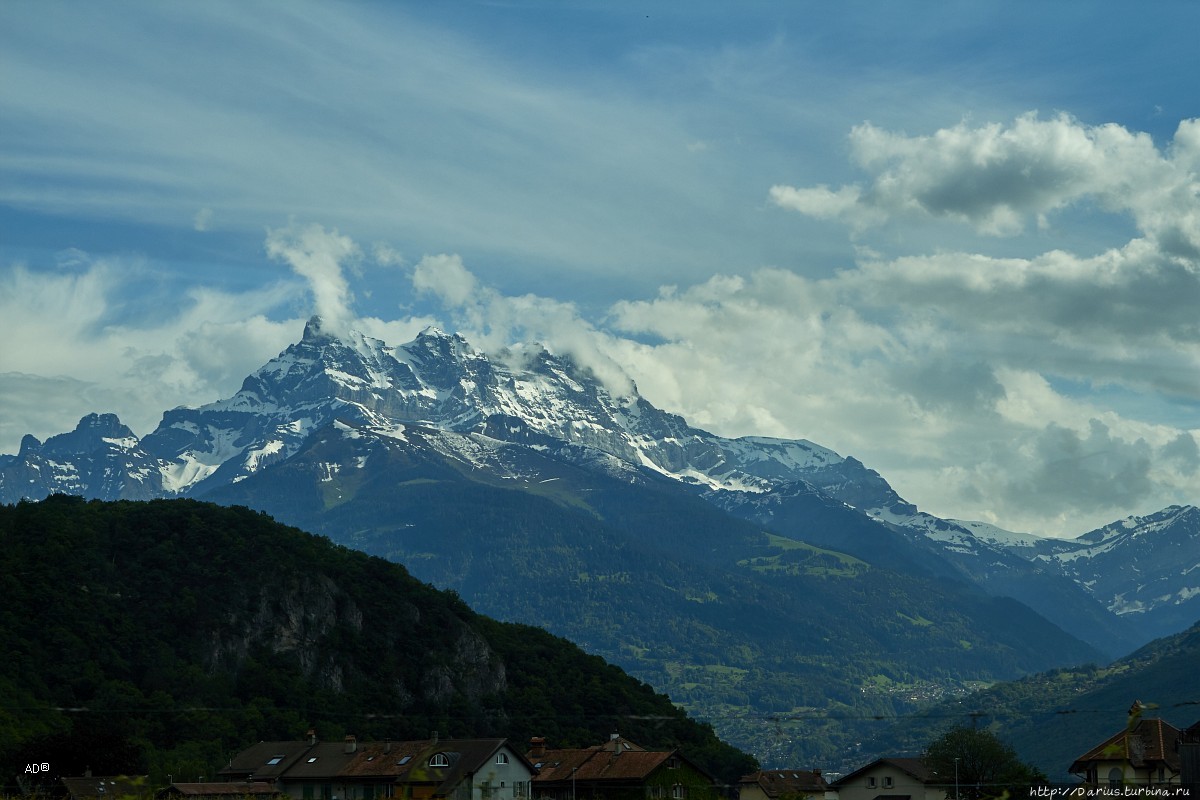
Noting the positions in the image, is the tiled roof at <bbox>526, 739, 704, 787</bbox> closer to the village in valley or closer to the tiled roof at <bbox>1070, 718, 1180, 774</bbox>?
the village in valley

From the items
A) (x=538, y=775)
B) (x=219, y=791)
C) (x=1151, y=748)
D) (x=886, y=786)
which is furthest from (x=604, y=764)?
(x=1151, y=748)

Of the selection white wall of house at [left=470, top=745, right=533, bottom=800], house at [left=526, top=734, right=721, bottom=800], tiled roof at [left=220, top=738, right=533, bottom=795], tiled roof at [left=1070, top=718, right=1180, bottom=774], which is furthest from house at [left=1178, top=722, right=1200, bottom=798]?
white wall of house at [left=470, top=745, right=533, bottom=800]

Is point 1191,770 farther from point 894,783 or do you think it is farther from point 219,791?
point 894,783

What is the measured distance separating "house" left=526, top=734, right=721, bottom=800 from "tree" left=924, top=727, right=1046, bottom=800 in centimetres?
2129

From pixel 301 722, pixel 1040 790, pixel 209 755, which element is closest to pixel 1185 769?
pixel 1040 790

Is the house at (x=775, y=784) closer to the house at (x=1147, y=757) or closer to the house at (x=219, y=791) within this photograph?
the house at (x=1147, y=757)

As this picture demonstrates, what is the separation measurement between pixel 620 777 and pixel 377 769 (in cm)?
2105

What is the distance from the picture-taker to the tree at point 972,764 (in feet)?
426

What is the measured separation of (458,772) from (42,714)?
67.2 metres

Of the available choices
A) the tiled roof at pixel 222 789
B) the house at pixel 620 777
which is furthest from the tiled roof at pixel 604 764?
the tiled roof at pixel 222 789

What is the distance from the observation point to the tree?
130 meters

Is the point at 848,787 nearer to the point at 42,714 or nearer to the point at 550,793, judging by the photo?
the point at 550,793

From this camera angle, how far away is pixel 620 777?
130 meters

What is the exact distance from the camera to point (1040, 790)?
107312 mm
